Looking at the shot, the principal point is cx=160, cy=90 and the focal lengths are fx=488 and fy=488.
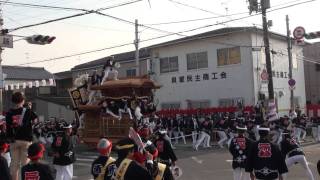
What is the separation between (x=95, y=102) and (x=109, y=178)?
703 inches

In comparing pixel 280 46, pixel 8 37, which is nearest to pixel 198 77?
pixel 280 46

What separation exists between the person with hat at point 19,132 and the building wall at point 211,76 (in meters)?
25.1

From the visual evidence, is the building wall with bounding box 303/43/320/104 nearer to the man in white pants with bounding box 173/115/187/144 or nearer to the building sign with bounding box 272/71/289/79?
the building sign with bounding box 272/71/289/79

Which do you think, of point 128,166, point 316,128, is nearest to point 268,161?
point 128,166

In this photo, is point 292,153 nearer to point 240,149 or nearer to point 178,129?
point 240,149

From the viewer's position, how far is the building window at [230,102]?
33.7 metres

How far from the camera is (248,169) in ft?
30.3

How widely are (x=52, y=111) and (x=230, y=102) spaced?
2154cm

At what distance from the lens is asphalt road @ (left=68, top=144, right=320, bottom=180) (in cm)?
1462

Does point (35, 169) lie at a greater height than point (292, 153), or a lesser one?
greater

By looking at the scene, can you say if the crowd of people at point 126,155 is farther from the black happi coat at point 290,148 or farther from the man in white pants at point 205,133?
the man in white pants at point 205,133

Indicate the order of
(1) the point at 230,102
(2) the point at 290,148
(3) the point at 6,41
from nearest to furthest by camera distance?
1. (2) the point at 290,148
2. (3) the point at 6,41
3. (1) the point at 230,102

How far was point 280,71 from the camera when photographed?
37781 mm

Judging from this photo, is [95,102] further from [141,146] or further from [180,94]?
[141,146]
